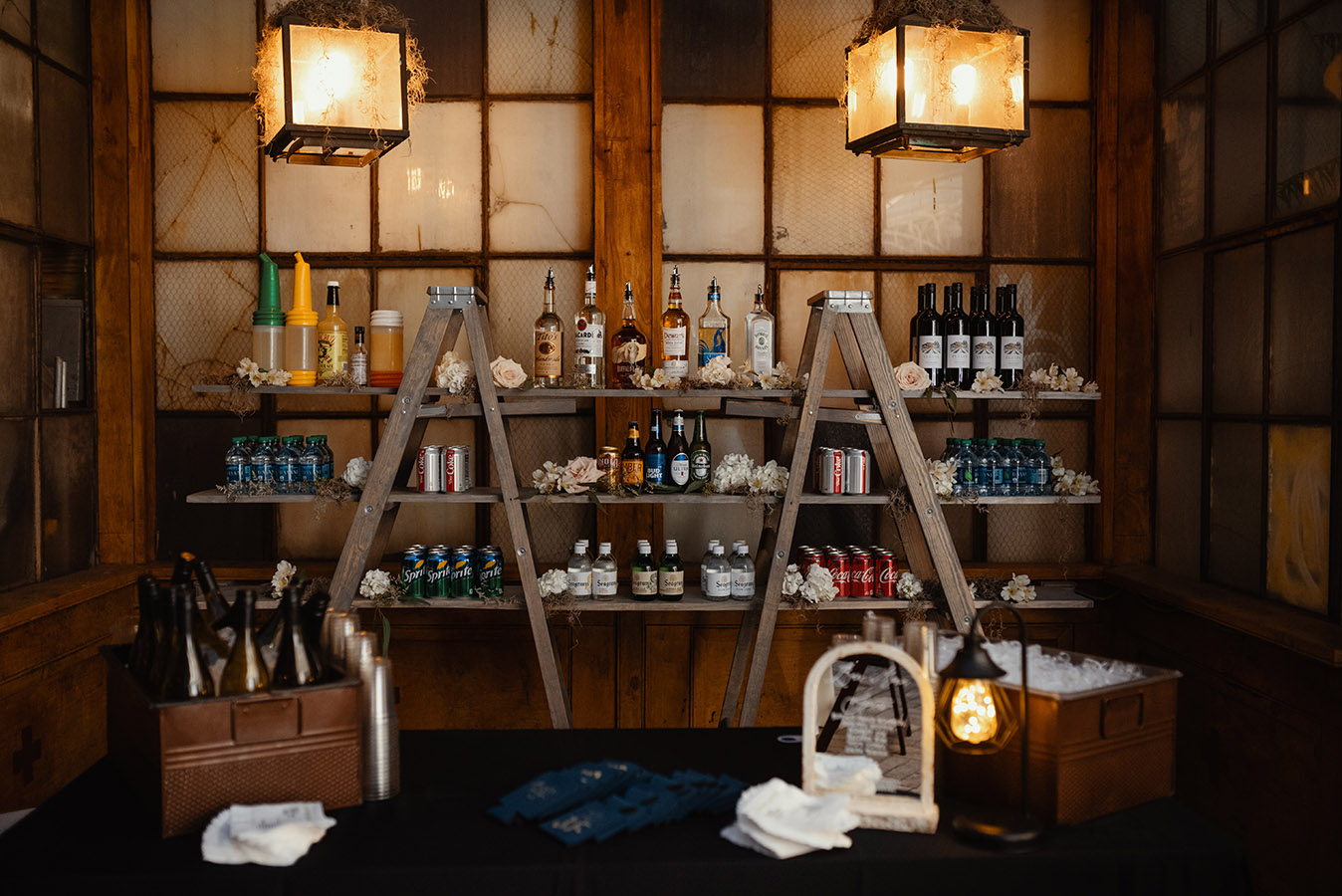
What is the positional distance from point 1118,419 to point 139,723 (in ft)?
10.8

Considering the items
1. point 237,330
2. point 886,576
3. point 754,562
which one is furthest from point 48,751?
point 886,576

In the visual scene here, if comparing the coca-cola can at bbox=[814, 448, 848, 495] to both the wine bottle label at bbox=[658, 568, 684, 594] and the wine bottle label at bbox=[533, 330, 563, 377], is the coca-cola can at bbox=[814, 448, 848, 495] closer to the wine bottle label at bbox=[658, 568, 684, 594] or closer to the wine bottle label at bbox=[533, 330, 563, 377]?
the wine bottle label at bbox=[658, 568, 684, 594]

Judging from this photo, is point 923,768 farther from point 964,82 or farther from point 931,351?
point 931,351

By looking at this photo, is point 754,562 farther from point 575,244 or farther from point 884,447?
point 575,244

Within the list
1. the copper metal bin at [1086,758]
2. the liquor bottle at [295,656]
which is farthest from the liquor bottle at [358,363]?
the copper metal bin at [1086,758]

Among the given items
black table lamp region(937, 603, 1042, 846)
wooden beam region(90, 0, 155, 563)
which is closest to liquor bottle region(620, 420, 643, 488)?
black table lamp region(937, 603, 1042, 846)

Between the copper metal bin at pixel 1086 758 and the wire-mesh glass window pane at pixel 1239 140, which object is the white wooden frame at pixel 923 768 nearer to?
the copper metal bin at pixel 1086 758

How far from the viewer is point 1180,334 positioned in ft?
11.3

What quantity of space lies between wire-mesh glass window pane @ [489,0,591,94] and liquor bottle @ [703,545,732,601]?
5.91ft

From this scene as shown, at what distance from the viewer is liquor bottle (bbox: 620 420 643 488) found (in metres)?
3.21

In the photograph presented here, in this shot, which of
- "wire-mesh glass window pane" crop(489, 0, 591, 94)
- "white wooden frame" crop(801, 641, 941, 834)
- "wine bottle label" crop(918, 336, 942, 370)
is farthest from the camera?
"wire-mesh glass window pane" crop(489, 0, 591, 94)

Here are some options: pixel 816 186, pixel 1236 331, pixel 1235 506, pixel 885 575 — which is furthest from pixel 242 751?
pixel 1236 331

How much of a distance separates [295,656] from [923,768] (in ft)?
3.77

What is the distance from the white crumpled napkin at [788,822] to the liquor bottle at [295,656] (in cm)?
82
